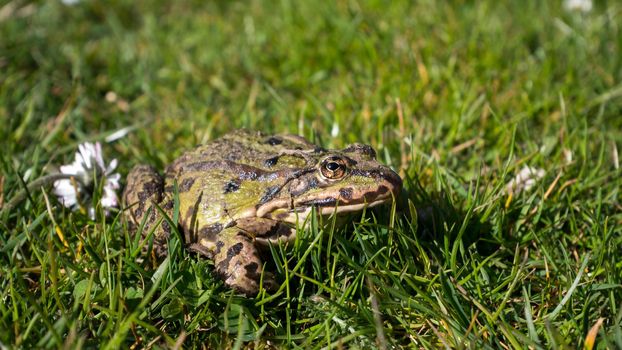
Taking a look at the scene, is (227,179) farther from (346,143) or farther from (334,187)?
(346,143)

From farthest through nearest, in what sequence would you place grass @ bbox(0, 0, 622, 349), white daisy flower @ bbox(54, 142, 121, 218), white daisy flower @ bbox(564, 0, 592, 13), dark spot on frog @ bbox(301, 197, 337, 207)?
white daisy flower @ bbox(564, 0, 592, 13) → white daisy flower @ bbox(54, 142, 121, 218) → dark spot on frog @ bbox(301, 197, 337, 207) → grass @ bbox(0, 0, 622, 349)

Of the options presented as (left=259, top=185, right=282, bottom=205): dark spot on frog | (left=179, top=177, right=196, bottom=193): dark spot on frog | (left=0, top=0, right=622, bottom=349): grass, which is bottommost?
(left=0, top=0, right=622, bottom=349): grass

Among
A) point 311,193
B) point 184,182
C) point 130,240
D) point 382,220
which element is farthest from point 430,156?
Answer: point 130,240

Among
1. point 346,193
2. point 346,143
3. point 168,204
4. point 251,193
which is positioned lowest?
point 346,143

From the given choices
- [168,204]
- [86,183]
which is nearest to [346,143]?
[168,204]

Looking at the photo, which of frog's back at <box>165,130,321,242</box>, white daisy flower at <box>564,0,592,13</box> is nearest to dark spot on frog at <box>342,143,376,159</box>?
frog's back at <box>165,130,321,242</box>

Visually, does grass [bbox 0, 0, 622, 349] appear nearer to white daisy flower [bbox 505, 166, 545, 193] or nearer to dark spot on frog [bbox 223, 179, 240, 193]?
white daisy flower [bbox 505, 166, 545, 193]
